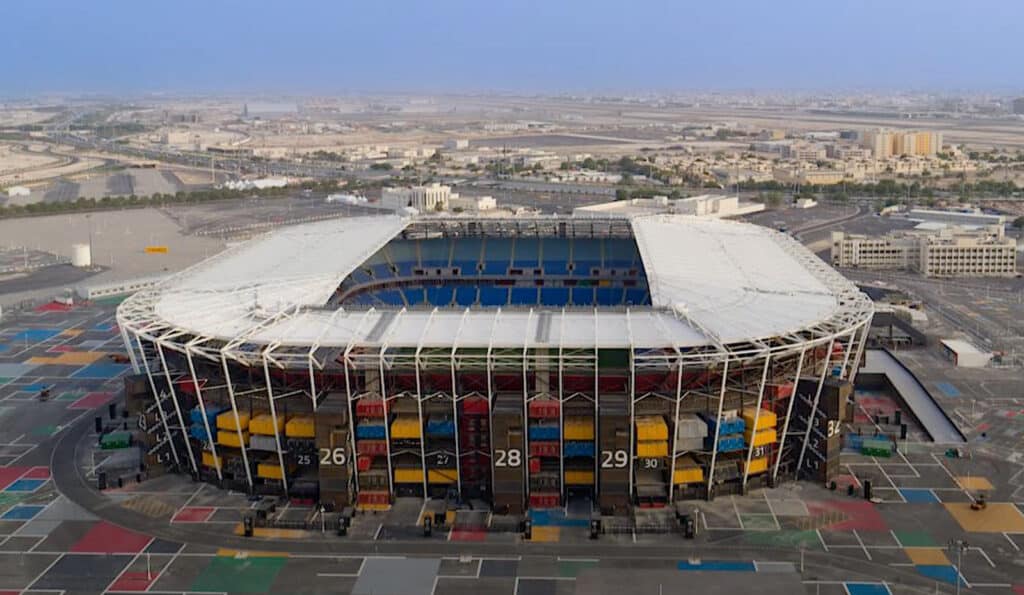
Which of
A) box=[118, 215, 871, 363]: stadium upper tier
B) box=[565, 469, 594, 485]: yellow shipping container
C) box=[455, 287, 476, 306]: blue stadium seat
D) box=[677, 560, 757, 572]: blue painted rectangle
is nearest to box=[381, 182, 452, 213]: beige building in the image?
box=[118, 215, 871, 363]: stadium upper tier

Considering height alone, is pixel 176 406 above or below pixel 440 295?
above

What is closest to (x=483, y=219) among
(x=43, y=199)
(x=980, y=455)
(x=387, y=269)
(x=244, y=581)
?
(x=387, y=269)

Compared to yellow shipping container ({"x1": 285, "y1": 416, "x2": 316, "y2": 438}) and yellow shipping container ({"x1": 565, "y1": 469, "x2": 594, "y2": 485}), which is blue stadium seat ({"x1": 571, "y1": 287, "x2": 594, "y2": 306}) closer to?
yellow shipping container ({"x1": 565, "y1": 469, "x2": 594, "y2": 485})

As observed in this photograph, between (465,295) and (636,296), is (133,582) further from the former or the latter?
(636,296)

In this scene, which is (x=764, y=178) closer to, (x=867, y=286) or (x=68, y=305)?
(x=867, y=286)

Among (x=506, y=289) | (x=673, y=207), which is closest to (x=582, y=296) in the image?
(x=506, y=289)

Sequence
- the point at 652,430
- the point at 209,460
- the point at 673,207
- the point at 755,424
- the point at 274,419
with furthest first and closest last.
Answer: the point at 673,207
the point at 209,460
the point at 755,424
the point at 274,419
the point at 652,430

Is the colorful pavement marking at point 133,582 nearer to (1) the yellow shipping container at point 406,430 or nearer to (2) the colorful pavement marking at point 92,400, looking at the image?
(1) the yellow shipping container at point 406,430
